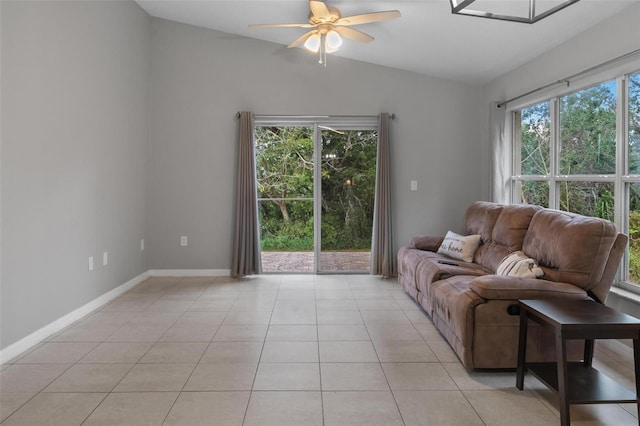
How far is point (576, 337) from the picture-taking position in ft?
6.71

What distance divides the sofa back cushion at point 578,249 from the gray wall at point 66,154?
369 centimetres

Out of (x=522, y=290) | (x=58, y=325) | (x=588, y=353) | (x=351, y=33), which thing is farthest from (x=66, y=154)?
(x=588, y=353)

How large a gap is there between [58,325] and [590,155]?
4.64 metres

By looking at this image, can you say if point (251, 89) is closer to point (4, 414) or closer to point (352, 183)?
point (352, 183)

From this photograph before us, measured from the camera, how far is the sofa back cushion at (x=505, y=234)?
12.1ft

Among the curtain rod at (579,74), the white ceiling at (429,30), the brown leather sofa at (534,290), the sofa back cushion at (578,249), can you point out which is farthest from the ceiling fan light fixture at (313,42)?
the sofa back cushion at (578,249)

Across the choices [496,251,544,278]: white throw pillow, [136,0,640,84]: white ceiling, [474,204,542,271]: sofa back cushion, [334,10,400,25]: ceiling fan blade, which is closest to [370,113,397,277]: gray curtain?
[136,0,640,84]: white ceiling

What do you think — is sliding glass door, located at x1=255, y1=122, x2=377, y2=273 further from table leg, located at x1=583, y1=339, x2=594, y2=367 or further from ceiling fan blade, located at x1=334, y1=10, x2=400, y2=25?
table leg, located at x1=583, y1=339, x2=594, y2=367

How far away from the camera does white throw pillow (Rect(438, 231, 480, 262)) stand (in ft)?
14.0

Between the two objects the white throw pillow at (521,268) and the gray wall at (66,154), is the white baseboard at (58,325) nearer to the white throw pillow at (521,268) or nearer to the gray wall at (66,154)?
the gray wall at (66,154)

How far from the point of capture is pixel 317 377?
267cm

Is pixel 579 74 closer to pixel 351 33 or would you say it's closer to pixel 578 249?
pixel 578 249

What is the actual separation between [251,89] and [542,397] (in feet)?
15.1

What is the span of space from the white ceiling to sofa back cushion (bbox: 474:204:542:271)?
4.99ft
